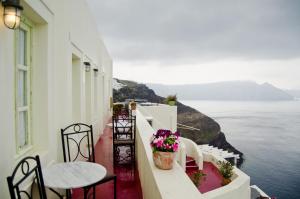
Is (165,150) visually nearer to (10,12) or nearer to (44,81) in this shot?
(44,81)

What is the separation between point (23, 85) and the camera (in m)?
2.21

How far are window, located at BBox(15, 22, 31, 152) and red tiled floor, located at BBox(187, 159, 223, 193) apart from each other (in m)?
5.77

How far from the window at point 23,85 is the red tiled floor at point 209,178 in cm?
577

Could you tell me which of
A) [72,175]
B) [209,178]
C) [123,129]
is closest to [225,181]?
[209,178]

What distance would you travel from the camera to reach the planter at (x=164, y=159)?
2.26 m

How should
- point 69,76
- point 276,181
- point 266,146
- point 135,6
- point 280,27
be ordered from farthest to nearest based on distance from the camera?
point 266,146 < point 276,181 < point 280,27 < point 135,6 < point 69,76

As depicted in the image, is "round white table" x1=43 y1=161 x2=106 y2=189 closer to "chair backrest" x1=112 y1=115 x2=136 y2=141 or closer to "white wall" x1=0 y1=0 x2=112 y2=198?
"white wall" x1=0 y1=0 x2=112 y2=198

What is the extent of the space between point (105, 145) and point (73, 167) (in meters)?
4.15

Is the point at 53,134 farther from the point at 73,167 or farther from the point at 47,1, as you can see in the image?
the point at 47,1

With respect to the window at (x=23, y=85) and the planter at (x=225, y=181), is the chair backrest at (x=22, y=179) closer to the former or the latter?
the window at (x=23, y=85)

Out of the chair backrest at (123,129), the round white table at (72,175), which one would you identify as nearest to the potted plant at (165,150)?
the round white table at (72,175)

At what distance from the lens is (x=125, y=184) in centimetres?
375

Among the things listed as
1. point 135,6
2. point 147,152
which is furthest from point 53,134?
point 135,6

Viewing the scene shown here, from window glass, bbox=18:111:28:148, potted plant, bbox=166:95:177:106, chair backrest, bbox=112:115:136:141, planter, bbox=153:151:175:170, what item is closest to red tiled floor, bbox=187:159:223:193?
chair backrest, bbox=112:115:136:141
